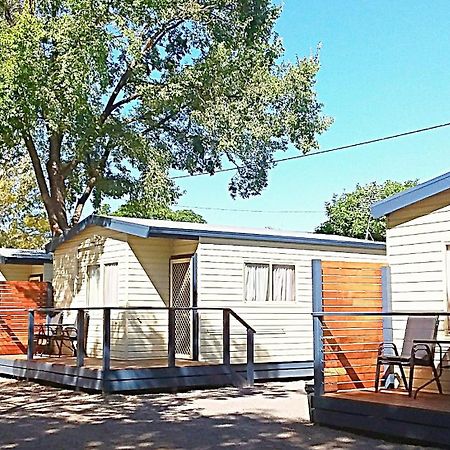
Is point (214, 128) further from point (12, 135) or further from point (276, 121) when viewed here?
point (12, 135)

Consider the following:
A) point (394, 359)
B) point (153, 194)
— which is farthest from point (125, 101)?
point (394, 359)

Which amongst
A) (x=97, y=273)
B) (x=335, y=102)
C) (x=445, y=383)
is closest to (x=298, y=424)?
(x=445, y=383)

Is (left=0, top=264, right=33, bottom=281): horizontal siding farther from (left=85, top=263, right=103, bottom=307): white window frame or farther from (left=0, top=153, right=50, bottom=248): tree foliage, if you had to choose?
(left=0, top=153, right=50, bottom=248): tree foliage

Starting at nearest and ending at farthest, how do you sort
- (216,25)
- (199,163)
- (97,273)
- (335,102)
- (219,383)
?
(219,383), (97,273), (216,25), (199,163), (335,102)

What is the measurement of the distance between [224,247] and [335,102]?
9210 millimetres

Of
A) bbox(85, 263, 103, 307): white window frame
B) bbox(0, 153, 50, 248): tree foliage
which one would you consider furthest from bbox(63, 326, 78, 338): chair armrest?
bbox(0, 153, 50, 248): tree foliage

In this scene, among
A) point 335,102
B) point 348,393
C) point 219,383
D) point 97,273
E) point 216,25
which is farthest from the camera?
point 335,102

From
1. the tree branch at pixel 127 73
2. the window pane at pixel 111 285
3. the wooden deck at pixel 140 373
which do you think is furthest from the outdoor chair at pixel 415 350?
the tree branch at pixel 127 73

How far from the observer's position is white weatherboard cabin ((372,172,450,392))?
26.9 ft

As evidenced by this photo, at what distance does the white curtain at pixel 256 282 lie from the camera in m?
12.7

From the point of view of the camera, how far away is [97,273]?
1332 centimetres

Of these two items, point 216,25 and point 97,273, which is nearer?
point 97,273

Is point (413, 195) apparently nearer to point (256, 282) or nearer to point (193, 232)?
point (193, 232)

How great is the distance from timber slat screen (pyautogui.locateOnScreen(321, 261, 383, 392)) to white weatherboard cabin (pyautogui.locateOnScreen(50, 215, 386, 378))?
13.2ft
